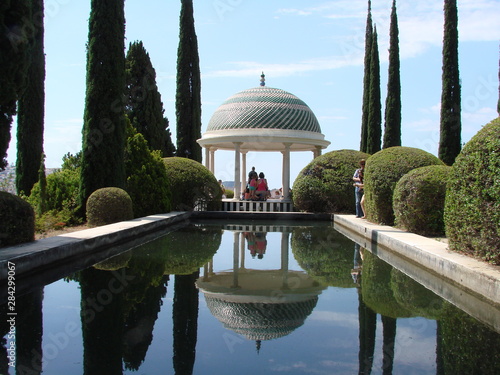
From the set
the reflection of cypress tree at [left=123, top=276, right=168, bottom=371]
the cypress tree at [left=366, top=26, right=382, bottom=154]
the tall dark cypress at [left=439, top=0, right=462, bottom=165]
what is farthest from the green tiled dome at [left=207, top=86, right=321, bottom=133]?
the reflection of cypress tree at [left=123, top=276, right=168, bottom=371]

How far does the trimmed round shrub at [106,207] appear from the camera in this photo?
12361 mm

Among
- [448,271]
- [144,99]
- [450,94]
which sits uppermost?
[144,99]

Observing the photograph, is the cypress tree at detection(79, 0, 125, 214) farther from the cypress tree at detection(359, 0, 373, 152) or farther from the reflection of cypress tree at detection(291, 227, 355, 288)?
the cypress tree at detection(359, 0, 373, 152)

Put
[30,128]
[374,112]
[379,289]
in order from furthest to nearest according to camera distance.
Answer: [374,112] → [30,128] → [379,289]

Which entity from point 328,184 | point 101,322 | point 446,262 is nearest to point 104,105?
point 328,184

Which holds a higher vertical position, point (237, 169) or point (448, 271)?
point (237, 169)

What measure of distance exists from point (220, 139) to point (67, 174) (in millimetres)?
9531

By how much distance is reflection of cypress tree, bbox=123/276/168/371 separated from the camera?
365 centimetres

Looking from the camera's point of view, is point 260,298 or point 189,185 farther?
point 189,185

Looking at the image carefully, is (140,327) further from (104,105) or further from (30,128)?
(30,128)

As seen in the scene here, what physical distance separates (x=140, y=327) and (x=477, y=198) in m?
4.34

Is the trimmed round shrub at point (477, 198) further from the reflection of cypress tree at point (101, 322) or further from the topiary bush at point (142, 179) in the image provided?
the topiary bush at point (142, 179)

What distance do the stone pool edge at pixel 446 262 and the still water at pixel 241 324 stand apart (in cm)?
45

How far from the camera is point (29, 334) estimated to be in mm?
4086
